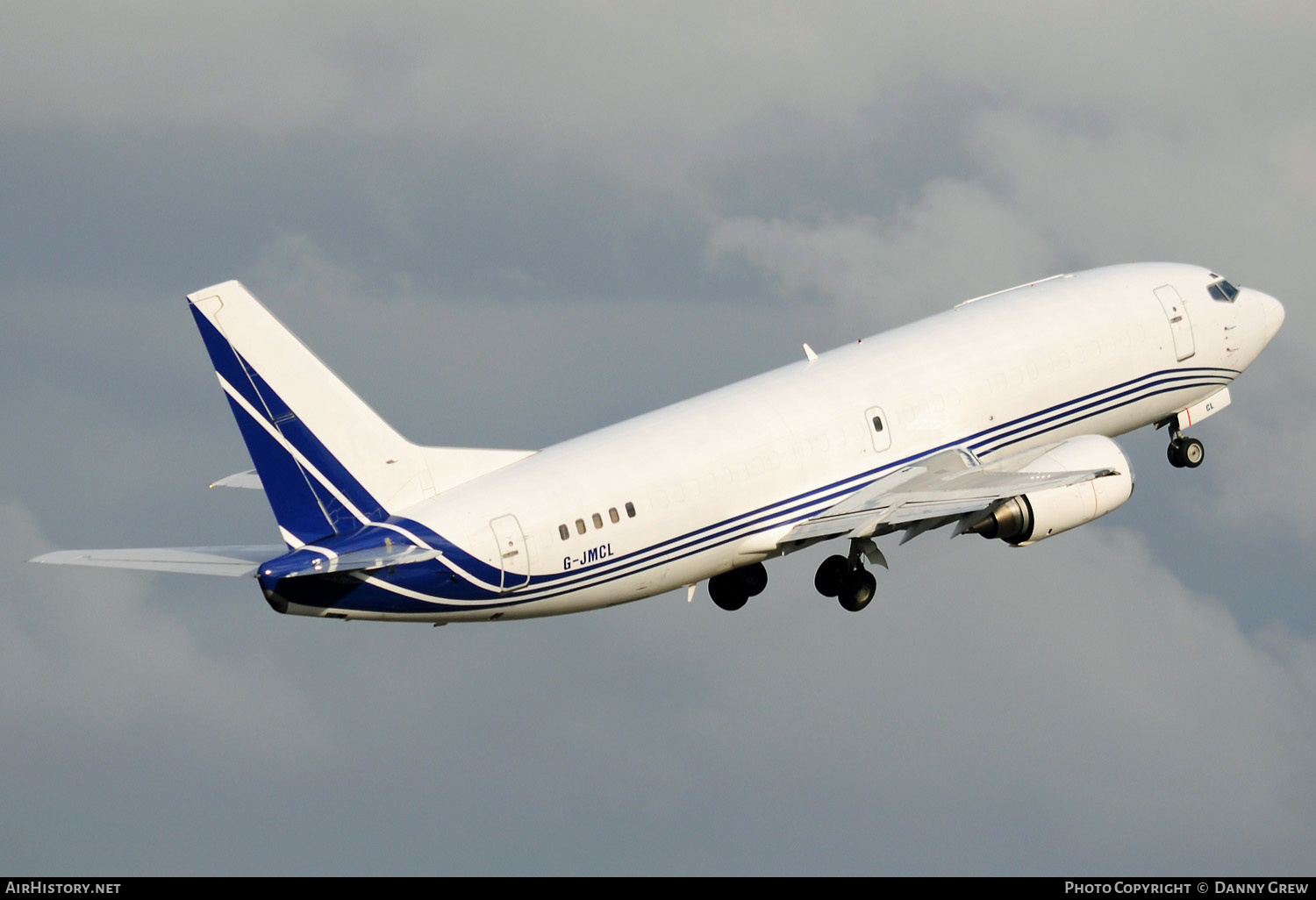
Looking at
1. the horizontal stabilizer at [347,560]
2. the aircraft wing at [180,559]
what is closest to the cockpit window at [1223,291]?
the horizontal stabilizer at [347,560]

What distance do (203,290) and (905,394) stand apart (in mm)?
19124

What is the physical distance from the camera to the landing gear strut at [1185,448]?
2507 inches

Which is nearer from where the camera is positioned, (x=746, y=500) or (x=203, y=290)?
(x=203, y=290)

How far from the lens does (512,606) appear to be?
50812mm

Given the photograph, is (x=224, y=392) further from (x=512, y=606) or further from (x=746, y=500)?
(x=746, y=500)

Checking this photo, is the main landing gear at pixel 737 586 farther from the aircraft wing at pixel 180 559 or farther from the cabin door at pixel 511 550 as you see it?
the aircraft wing at pixel 180 559

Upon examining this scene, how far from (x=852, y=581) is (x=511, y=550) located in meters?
10.8

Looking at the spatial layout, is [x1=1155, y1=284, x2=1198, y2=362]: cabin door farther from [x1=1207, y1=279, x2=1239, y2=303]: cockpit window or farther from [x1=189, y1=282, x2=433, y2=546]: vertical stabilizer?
[x1=189, y1=282, x2=433, y2=546]: vertical stabilizer

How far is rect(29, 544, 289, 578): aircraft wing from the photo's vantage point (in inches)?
1863

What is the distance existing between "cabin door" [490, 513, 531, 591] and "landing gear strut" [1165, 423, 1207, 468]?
2361 cm

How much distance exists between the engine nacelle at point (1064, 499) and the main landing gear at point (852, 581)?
3288 millimetres

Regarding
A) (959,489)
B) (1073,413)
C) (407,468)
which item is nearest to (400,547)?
(407,468)

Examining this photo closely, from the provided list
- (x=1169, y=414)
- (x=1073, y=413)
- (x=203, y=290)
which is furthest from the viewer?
(x=1169, y=414)

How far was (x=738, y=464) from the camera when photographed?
53.0 metres
